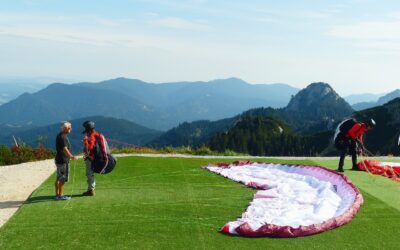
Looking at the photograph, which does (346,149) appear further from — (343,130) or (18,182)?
(18,182)

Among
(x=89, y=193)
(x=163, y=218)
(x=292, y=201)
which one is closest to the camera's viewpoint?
(x=163, y=218)

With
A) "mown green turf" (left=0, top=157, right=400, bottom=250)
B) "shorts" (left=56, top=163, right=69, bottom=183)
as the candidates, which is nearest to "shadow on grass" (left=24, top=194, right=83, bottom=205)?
"mown green turf" (left=0, top=157, right=400, bottom=250)

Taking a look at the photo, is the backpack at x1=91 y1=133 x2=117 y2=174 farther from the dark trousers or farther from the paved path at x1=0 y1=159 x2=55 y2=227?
the dark trousers

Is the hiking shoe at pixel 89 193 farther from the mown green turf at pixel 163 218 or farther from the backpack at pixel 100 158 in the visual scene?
the backpack at pixel 100 158

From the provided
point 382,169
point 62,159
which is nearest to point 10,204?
point 62,159

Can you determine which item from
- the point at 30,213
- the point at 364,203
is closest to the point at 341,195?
the point at 364,203

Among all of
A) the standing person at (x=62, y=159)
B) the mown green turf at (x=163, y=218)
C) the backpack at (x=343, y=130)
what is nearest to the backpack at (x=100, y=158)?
the standing person at (x=62, y=159)
